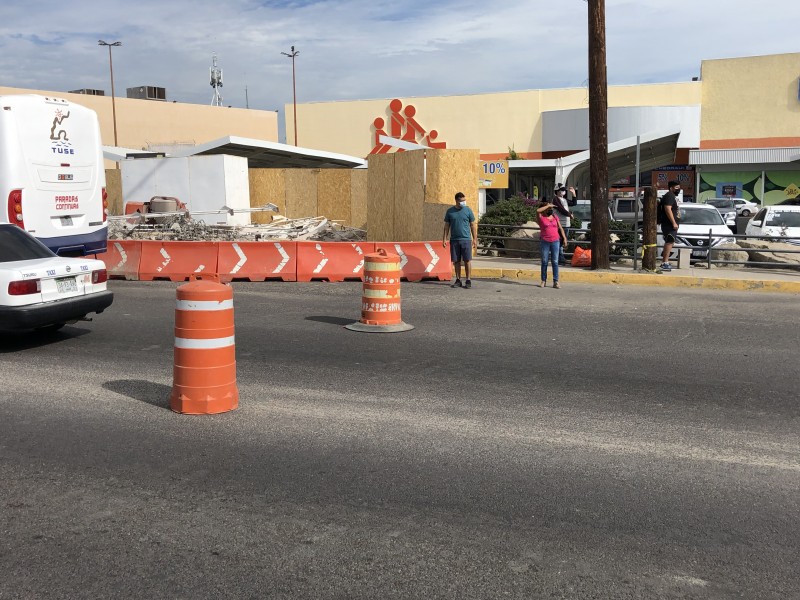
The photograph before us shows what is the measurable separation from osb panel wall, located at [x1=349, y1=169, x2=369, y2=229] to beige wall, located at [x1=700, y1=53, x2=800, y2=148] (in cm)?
2666

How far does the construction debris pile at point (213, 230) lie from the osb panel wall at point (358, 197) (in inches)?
63.7

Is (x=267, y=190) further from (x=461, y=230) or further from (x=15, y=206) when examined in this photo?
(x=15, y=206)

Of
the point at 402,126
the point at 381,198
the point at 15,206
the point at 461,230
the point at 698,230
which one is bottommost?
the point at 698,230

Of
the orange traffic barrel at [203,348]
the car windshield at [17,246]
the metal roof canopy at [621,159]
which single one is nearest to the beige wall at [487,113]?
the metal roof canopy at [621,159]

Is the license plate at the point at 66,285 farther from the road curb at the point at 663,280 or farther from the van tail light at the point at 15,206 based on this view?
the road curb at the point at 663,280

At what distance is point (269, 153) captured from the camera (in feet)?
111

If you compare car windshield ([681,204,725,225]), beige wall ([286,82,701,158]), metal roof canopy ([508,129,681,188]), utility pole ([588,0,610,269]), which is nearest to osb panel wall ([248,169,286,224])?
metal roof canopy ([508,129,681,188])

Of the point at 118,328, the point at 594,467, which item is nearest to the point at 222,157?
the point at 118,328

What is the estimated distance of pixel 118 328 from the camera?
11.0 metres

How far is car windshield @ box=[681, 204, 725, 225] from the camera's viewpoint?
2142cm

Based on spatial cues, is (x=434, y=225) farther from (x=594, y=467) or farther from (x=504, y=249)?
(x=594, y=467)

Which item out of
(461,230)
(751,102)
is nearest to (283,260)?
(461,230)

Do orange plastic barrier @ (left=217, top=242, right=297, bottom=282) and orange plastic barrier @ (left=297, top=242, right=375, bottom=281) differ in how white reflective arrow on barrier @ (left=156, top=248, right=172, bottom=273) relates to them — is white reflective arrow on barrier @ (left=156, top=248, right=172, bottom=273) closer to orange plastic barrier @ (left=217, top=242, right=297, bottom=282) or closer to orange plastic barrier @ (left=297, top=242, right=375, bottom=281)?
orange plastic barrier @ (left=217, top=242, right=297, bottom=282)

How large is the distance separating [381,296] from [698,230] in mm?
12925
